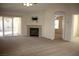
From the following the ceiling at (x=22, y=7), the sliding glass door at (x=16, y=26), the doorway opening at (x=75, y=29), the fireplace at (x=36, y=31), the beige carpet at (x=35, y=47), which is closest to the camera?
the ceiling at (x=22, y=7)

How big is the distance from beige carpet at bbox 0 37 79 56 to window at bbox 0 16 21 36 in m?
0.14

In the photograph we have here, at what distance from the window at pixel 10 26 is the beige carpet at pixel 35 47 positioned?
0.45 feet

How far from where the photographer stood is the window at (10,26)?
3.24 meters

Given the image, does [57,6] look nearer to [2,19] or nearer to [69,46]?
[69,46]

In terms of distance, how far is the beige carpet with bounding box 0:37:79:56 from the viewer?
10.2ft

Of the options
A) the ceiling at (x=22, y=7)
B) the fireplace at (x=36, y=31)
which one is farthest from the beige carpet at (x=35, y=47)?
the ceiling at (x=22, y=7)

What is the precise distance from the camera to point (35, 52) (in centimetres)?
319

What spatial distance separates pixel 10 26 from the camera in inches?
131

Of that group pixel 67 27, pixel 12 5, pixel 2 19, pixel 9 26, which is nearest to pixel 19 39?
pixel 9 26

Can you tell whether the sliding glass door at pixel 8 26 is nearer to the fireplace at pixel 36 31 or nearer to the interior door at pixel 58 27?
the fireplace at pixel 36 31

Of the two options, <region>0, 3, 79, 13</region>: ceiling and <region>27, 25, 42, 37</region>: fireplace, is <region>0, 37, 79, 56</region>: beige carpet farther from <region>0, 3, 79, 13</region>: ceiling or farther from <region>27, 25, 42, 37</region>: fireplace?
<region>0, 3, 79, 13</region>: ceiling

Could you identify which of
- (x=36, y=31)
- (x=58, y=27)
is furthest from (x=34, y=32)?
(x=58, y=27)

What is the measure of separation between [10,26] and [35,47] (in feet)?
2.54

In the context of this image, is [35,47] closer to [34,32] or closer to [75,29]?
[34,32]
